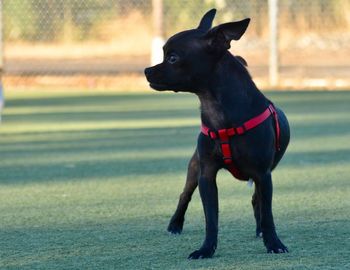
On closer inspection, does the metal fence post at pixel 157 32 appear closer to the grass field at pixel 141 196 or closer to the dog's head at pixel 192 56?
the grass field at pixel 141 196

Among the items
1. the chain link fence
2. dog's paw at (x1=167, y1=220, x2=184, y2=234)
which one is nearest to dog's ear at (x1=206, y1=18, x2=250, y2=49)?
dog's paw at (x1=167, y1=220, x2=184, y2=234)

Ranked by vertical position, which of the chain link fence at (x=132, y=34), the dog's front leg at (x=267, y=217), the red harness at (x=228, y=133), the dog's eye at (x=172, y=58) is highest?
the dog's eye at (x=172, y=58)

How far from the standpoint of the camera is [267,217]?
590 centimetres

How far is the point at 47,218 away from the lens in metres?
7.09

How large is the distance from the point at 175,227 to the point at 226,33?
134cm

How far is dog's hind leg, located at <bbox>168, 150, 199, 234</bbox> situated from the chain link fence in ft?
45.2

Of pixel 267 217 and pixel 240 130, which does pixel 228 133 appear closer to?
pixel 240 130

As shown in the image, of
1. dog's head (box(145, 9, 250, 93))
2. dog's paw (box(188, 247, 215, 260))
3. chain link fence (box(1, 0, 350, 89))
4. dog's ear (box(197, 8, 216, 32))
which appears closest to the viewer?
dog's paw (box(188, 247, 215, 260))

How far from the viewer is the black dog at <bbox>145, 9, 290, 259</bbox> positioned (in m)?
5.80

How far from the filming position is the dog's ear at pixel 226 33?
5738 mm

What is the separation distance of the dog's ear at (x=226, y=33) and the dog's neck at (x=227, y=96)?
0.09 meters

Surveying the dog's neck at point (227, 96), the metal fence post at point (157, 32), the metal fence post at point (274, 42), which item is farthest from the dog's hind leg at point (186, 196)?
the metal fence post at point (157, 32)

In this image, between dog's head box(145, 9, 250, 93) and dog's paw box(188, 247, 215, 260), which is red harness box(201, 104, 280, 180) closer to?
dog's head box(145, 9, 250, 93)

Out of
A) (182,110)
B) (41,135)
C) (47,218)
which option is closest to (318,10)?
(182,110)
